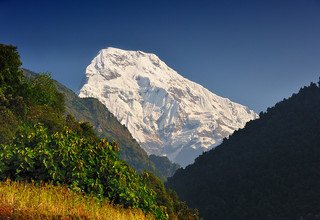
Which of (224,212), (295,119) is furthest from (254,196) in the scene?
(295,119)

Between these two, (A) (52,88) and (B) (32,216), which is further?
(A) (52,88)

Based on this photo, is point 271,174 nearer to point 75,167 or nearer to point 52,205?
point 75,167

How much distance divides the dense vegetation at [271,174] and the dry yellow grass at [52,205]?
122 metres

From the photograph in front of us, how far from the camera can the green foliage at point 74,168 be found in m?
16.9

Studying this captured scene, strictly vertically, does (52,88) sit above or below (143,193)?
above

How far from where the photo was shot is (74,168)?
17000mm

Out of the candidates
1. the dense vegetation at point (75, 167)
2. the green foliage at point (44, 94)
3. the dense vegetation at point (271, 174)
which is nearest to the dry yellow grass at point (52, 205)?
the dense vegetation at point (75, 167)

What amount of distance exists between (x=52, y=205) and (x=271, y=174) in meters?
152

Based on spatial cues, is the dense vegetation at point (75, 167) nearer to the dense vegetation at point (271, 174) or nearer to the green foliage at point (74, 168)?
the green foliage at point (74, 168)

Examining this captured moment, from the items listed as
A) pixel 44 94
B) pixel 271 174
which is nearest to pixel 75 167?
pixel 44 94

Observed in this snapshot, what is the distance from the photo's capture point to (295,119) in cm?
18362

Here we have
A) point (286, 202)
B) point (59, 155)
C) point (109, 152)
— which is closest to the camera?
point (59, 155)

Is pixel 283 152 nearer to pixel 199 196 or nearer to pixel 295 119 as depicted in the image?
pixel 295 119

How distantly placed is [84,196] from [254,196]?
14617cm
